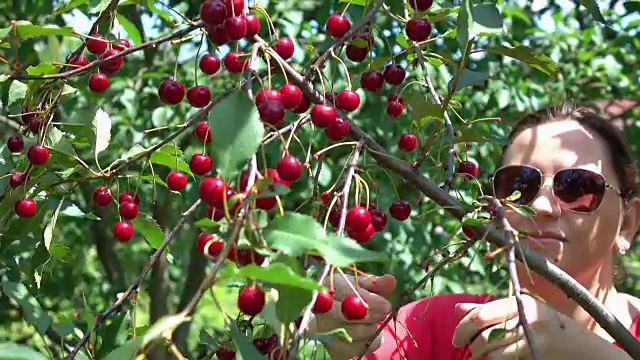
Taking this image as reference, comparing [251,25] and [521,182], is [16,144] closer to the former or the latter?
[251,25]

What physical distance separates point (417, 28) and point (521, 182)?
0.58m

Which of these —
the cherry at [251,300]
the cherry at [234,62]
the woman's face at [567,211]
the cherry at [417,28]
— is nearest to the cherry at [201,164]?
the cherry at [234,62]

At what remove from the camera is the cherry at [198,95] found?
40.5 inches

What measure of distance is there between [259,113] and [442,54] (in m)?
0.45

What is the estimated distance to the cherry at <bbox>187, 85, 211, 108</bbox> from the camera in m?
1.03

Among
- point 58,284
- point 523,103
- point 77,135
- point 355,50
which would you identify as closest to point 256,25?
point 355,50

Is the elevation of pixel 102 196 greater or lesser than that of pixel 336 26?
lesser

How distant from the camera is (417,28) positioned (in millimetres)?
1072

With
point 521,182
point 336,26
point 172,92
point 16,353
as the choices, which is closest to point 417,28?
point 336,26

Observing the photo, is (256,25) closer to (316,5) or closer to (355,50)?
(355,50)

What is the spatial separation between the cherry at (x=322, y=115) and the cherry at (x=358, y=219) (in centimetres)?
10

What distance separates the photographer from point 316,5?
2.92m

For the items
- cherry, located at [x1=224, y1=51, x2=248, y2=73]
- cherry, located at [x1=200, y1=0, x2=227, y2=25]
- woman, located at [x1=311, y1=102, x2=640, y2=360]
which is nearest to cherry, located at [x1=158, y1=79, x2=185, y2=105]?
cherry, located at [x1=224, y1=51, x2=248, y2=73]

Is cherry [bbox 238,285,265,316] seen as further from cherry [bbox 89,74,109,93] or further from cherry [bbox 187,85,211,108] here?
cherry [bbox 89,74,109,93]
